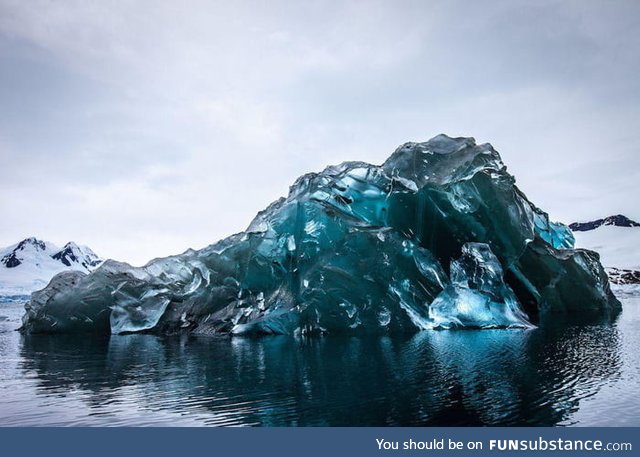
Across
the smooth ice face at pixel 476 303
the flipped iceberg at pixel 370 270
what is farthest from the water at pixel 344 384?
the flipped iceberg at pixel 370 270

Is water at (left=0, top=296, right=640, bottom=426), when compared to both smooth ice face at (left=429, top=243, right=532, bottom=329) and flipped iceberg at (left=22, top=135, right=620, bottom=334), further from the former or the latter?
flipped iceberg at (left=22, top=135, right=620, bottom=334)

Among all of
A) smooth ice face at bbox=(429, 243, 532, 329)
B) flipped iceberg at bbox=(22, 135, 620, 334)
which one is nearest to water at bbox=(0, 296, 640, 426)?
smooth ice face at bbox=(429, 243, 532, 329)

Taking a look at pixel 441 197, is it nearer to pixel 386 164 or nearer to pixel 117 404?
pixel 386 164

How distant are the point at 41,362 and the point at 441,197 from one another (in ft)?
78.2

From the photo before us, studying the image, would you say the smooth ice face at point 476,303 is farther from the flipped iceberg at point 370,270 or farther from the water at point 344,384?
the water at point 344,384

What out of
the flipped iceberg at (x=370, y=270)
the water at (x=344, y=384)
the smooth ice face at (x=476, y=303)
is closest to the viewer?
the water at (x=344, y=384)

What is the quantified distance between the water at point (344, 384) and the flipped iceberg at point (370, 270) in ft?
19.0

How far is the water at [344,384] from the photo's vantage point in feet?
32.4

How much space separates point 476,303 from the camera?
92.7ft

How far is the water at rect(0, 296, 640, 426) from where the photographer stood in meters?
9.88

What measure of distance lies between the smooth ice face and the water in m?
5.45
